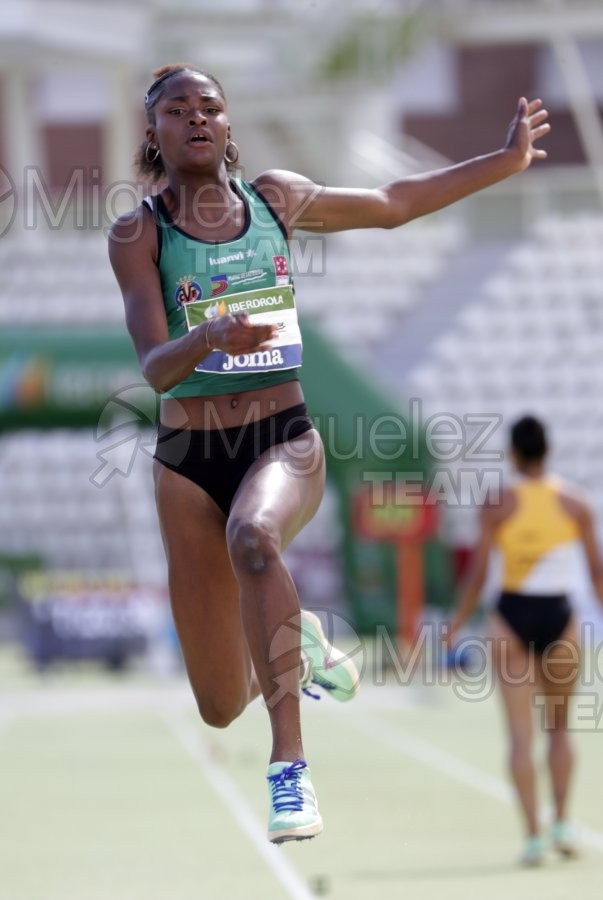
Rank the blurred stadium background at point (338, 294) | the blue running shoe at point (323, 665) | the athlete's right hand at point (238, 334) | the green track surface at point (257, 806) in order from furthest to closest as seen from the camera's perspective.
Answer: the blurred stadium background at point (338, 294)
the green track surface at point (257, 806)
the blue running shoe at point (323, 665)
the athlete's right hand at point (238, 334)

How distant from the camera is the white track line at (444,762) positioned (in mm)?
8732

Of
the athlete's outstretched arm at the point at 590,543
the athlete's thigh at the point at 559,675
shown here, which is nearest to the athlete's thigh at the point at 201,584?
the athlete's thigh at the point at 559,675

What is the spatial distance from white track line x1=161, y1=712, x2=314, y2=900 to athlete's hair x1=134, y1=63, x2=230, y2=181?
3.18 m

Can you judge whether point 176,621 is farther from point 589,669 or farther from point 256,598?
point 589,669

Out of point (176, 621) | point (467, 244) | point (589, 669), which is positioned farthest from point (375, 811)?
point (467, 244)

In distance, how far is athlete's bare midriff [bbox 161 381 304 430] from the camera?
16.3 ft

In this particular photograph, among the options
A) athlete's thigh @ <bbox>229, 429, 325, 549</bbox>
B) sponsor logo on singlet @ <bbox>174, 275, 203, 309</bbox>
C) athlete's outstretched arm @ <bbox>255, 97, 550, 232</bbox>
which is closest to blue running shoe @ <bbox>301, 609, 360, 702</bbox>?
athlete's thigh @ <bbox>229, 429, 325, 549</bbox>

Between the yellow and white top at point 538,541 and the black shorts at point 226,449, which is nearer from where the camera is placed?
the black shorts at point 226,449

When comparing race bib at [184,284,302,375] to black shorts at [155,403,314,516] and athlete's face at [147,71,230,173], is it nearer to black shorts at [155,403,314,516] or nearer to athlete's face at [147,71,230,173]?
black shorts at [155,403,314,516]

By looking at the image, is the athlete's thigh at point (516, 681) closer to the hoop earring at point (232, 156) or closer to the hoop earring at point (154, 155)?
the hoop earring at point (232, 156)

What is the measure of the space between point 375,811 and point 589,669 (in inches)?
295

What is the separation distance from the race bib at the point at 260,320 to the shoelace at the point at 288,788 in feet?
3.58

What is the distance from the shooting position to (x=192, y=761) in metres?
12.0

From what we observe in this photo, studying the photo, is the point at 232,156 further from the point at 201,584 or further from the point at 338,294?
the point at 338,294
